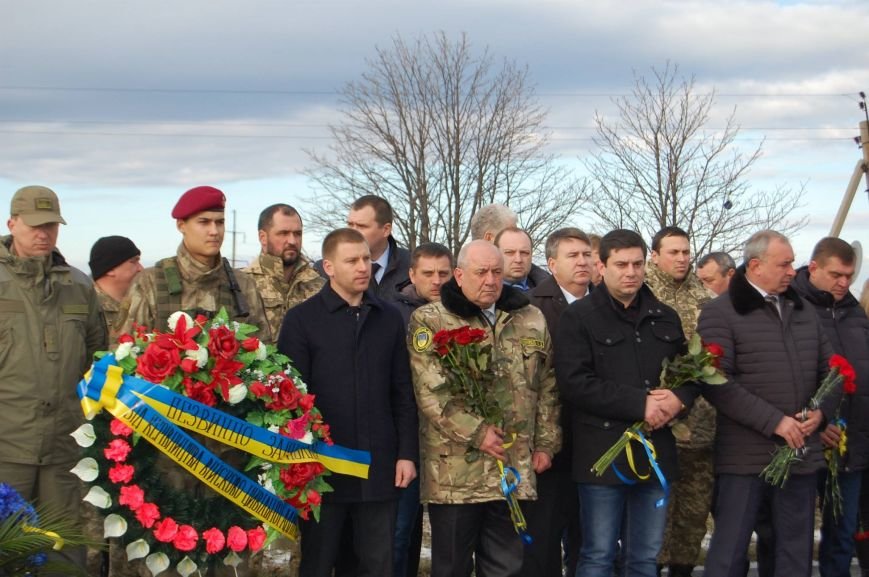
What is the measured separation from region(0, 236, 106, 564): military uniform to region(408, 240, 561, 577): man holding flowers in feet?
6.42

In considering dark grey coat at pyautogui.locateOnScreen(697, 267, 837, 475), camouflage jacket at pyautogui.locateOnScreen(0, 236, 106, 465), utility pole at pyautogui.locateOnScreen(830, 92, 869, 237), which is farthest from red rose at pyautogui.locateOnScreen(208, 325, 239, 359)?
utility pole at pyautogui.locateOnScreen(830, 92, 869, 237)

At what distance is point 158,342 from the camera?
527 centimetres

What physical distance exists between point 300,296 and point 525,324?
1.78 m

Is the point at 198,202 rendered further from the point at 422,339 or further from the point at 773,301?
the point at 773,301

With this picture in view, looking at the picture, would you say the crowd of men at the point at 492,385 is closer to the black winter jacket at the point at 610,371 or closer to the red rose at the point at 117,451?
the black winter jacket at the point at 610,371

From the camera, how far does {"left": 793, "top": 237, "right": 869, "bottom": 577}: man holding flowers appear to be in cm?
751

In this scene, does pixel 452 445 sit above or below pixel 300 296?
below

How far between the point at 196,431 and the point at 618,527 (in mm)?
2583

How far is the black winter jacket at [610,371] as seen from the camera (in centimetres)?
620

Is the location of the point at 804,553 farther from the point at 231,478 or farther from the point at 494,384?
the point at 231,478

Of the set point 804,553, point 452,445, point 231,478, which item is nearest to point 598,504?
point 452,445

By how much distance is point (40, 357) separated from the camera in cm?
607

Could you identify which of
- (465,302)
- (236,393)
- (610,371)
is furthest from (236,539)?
(610,371)

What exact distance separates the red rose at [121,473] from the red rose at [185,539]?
35cm
